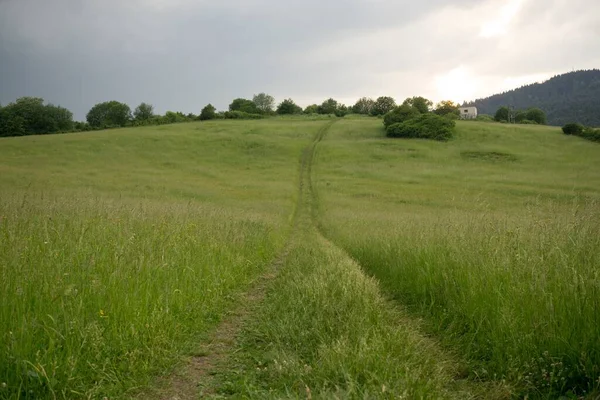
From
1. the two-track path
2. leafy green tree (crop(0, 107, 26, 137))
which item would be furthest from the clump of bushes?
leafy green tree (crop(0, 107, 26, 137))

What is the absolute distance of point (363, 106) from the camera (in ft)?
467

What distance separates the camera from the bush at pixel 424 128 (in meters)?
68.9

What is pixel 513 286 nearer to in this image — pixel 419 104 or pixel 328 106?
pixel 419 104

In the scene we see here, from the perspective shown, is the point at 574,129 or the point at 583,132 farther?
the point at 574,129

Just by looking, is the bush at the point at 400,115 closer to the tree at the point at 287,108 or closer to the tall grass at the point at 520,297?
the tree at the point at 287,108

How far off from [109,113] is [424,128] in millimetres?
105151

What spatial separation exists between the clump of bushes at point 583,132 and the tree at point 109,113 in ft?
388

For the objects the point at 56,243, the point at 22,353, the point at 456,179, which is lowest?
the point at 456,179

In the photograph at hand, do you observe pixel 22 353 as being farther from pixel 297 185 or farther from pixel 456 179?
pixel 456 179

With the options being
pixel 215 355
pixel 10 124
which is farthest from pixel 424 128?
pixel 10 124

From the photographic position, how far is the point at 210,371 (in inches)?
187

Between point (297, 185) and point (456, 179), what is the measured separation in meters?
17.6

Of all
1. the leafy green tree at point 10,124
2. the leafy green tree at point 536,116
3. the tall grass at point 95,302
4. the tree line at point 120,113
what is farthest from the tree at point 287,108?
the tall grass at point 95,302

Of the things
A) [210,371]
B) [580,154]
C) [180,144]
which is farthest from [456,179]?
[210,371]
